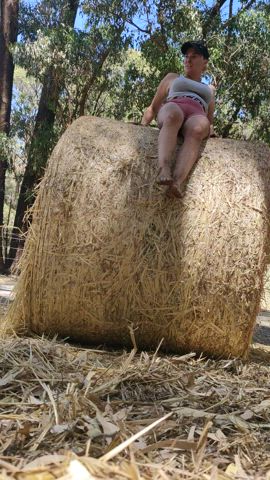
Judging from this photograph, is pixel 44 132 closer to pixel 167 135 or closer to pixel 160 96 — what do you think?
pixel 160 96

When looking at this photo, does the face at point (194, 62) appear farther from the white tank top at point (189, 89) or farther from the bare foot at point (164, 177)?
the bare foot at point (164, 177)

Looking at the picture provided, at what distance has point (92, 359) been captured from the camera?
2.84 metres

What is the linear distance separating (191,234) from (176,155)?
48 centimetres

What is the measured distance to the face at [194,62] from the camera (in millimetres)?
3850

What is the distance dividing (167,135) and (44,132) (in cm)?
708

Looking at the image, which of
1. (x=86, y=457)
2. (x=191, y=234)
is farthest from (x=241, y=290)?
(x=86, y=457)

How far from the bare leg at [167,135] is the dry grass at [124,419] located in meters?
0.98

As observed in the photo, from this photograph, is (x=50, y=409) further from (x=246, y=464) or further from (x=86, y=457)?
(x=246, y=464)

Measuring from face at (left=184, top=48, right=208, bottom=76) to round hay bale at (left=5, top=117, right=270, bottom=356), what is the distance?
87 cm

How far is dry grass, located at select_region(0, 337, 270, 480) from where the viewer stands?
1431mm

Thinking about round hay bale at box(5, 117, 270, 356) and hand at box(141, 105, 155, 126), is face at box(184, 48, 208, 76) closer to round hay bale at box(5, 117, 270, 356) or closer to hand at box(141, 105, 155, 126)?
hand at box(141, 105, 155, 126)

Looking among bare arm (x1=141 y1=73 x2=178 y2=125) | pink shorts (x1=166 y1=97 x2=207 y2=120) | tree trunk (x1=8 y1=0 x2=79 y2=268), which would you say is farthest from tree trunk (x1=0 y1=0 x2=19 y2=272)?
pink shorts (x1=166 y1=97 x2=207 y2=120)

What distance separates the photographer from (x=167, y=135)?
3254mm

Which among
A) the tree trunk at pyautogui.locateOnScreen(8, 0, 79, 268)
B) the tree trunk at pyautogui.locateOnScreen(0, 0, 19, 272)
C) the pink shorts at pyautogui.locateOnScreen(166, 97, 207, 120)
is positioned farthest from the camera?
the tree trunk at pyautogui.locateOnScreen(0, 0, 19, 272)
